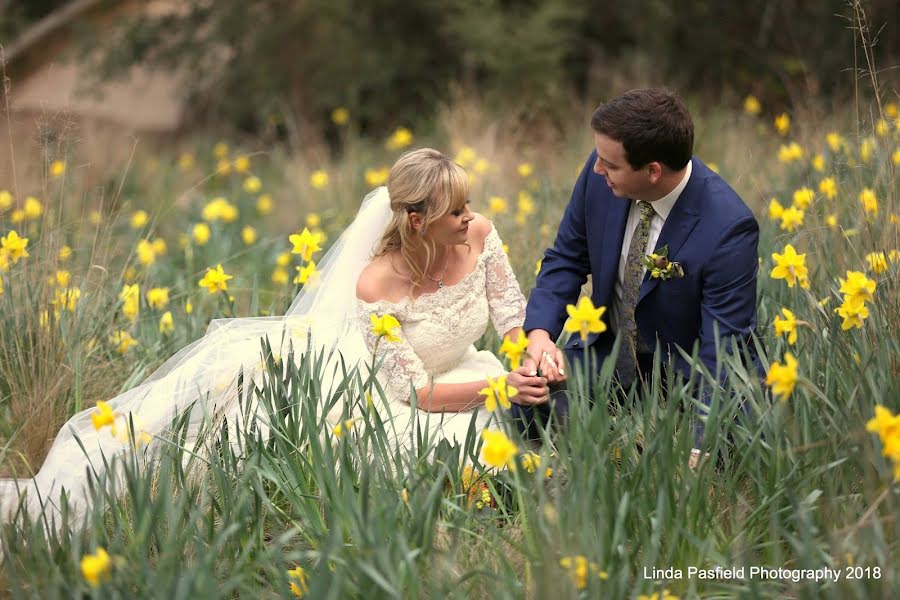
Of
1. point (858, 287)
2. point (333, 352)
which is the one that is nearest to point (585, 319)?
point (858, 287)

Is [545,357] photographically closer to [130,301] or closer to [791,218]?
[791,218]

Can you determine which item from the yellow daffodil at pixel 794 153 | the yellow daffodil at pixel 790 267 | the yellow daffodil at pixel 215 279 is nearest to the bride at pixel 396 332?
the yellow daffodil at pixel 215 279

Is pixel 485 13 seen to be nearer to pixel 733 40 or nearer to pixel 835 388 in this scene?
pixel 733 40

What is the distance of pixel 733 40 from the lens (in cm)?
1052

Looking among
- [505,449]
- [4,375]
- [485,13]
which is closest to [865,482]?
[505,449]

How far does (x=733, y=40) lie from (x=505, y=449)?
9.66 m

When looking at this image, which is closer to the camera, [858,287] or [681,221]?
[858,287]

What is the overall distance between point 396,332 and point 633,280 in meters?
0.81

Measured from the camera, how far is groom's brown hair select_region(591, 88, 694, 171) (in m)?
2.86

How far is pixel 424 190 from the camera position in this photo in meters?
3.15

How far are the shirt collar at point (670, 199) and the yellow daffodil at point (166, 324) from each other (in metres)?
1.98

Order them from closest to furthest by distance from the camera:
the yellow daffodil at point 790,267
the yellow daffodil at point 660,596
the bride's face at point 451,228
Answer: the yellow daffodil at point 660,596 < the yellow daffodil at point 790,267 < the bride's face at point 451,228

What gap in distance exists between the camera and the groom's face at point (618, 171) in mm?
2908

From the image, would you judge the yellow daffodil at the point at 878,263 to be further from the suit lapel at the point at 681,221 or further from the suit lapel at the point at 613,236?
the suit lapel at the point at 613,236
